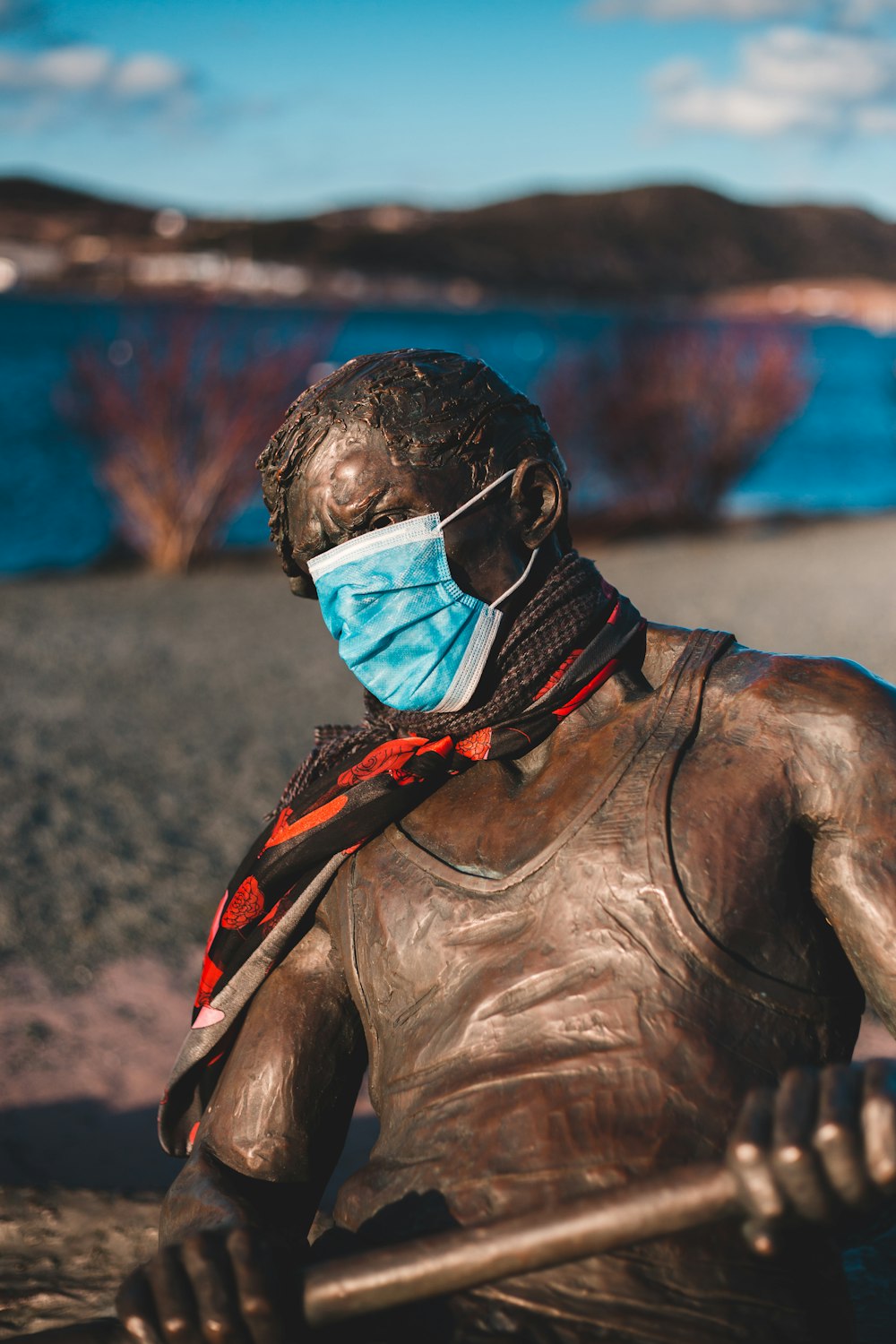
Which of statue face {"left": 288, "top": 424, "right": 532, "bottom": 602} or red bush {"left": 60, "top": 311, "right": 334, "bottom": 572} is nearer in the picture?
statue face {"left": 288, "top": 424, "right": 532, "bottom": 602}

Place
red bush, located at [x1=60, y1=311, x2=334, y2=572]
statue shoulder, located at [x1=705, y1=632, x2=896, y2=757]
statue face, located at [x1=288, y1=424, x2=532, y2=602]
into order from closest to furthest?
statue shoulder, located at [x1=705, y1=632, x2=896, y2=757], statue face, located at [x1=288, y1=424, x2=532, y2=602], red bush, located at [x1=60, y1=311, x2=334, y2=572]

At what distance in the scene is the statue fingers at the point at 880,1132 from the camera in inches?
55.1

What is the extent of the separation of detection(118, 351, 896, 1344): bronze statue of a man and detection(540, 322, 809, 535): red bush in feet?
46.3

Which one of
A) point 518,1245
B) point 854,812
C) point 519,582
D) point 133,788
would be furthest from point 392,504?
point 133,788

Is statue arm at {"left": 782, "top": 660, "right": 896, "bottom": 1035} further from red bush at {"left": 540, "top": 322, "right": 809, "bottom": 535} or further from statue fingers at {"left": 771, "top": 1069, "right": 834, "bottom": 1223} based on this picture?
red bush at {"left": 540, "top": 322, "right": 809, "bottom": 535}

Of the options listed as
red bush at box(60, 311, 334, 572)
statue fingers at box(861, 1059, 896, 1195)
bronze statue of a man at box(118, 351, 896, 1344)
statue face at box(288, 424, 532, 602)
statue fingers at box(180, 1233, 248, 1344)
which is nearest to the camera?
statue fingers at box(861, 1059, 896, 1195)

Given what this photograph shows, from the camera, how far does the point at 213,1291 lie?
159 centimetres

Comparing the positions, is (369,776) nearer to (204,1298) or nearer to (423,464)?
(423,464)

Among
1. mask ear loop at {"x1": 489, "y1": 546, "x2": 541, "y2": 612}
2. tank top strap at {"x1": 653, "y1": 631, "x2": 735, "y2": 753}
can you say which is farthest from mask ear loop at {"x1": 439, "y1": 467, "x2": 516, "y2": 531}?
tank top strap at {"x1": 653, "y1": 631, "x2": 735, "y2": 753}

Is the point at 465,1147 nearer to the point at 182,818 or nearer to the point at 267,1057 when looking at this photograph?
the point at 267,1057

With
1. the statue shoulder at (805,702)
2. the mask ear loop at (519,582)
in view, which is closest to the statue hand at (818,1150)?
the statue shoulder at (805,702)

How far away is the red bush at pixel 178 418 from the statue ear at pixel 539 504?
11539mm

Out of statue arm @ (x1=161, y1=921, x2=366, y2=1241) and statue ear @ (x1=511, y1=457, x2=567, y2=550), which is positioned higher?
statue ear @ (x1=511, y1=457, x2=567, y2=550)

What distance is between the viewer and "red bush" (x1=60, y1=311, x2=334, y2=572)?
1345cm
